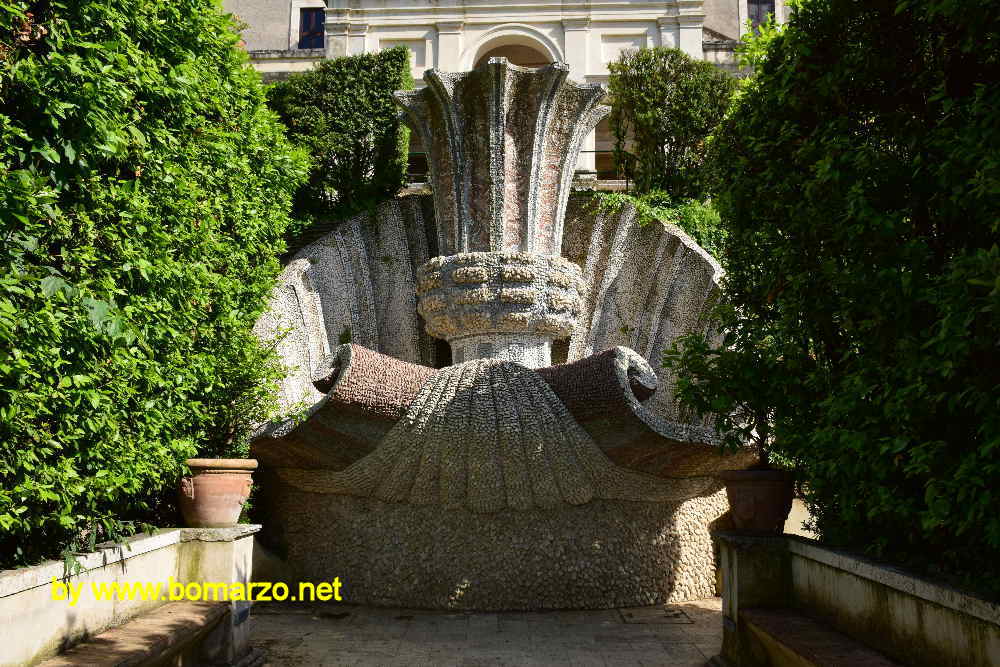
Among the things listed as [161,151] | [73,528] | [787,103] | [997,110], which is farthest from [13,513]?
[787,103]

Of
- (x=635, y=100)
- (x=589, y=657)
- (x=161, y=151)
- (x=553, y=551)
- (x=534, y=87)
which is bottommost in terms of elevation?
(x=589, y=657)

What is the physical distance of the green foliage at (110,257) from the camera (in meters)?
2.66

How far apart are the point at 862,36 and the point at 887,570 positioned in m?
2.44

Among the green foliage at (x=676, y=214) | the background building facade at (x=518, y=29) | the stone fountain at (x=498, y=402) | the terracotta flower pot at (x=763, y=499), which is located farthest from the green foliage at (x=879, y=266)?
the background building facade at (x=518, y=29)

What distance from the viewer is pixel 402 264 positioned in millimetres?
8461

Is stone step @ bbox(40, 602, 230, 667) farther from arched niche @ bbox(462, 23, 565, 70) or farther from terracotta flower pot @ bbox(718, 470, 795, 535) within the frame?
arched niche @ bbox(462, 23, 565, 70)

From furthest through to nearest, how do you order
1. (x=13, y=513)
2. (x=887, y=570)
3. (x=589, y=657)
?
1. (x=589, y=657)
2. (x=887, y=570)
3. (x=13, y=513)

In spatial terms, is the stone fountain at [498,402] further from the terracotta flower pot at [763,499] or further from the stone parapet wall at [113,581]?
the stone parapet wall at [113,581]

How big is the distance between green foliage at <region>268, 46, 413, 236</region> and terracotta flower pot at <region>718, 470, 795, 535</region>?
5779 millimetres

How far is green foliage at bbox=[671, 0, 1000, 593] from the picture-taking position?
2408 millimetres

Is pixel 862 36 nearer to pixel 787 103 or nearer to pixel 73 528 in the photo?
pixel 787 103

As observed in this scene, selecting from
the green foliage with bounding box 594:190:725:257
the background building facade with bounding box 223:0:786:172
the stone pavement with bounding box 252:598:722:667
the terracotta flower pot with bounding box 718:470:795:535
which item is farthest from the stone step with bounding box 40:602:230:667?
the background building facade with bounding box 223:0:786:172

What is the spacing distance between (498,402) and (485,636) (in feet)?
5.05

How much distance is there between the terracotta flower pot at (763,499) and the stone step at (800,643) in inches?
20.7
